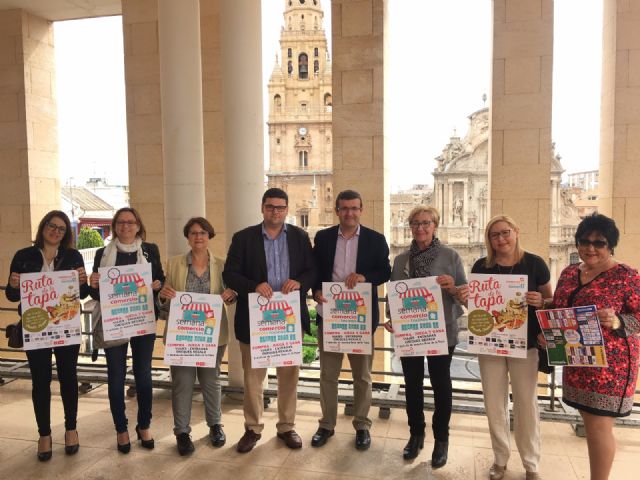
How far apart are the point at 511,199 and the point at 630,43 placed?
245cm

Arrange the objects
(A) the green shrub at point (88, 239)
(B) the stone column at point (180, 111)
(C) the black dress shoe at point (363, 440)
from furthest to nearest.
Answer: (A) the green shrub at point (88, 239), (B) the stone column at point (180, 111), (C) the black dress shoe at point (363, 440)

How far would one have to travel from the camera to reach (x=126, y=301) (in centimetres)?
404

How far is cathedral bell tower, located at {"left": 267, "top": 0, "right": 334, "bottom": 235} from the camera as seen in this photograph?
67562mm

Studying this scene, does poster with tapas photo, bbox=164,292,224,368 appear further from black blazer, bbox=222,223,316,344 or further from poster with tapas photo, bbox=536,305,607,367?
poster with tapas photo, bbox=536,305,607,367

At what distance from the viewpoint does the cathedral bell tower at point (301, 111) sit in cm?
6756

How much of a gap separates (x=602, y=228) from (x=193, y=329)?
2.91 meters

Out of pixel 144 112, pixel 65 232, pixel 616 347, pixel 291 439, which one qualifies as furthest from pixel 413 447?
pixel 144 112

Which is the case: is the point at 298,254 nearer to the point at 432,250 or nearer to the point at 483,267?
the point at 432,250

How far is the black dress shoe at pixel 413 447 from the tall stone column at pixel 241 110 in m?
2.20

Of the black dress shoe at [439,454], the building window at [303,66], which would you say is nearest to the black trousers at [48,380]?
the black dress shoe at [439,454]

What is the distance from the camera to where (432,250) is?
3.84 m

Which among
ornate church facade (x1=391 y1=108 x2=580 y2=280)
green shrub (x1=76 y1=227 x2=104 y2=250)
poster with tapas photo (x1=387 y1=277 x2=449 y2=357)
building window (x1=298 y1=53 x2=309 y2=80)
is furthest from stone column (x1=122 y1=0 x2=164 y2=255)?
building window (x1=298 y1=53 x2=309 y2=80)

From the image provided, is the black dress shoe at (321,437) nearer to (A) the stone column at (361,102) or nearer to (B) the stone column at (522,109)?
(A) the stone column at (361,102)

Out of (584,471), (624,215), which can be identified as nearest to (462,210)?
(624,215)
